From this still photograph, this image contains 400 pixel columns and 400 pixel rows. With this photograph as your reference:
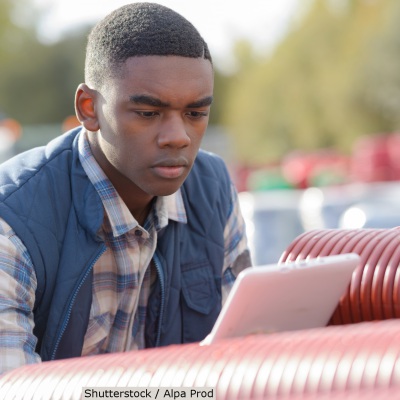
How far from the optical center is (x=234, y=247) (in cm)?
336

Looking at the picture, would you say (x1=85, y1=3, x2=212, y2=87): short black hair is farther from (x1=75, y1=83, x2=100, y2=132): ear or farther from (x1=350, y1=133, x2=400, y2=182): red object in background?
(x1=350, y1=133, x2=400, y2=182): red object in background

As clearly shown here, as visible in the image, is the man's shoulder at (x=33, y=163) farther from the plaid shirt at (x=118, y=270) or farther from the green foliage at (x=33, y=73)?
the green foliage at (x=33, y=73)

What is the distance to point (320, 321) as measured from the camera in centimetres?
249

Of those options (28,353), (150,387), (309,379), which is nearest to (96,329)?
(28,353)

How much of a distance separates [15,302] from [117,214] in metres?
0.43

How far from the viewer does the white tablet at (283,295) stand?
211 centimetres

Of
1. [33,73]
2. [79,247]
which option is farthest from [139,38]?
[33,73]

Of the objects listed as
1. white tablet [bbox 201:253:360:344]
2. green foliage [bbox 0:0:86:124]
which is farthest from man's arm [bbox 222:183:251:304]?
green foliage [bbox 0:0:86:124]

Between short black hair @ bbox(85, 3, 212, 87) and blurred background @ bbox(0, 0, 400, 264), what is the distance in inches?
172

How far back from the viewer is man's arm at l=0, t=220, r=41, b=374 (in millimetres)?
2504

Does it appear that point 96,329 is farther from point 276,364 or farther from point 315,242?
point 276,364

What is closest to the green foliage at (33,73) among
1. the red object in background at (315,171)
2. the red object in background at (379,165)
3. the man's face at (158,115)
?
the red object in background at (315,171)

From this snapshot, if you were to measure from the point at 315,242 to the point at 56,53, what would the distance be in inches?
1976

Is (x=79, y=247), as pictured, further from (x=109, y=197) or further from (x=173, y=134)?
(x=173, y=134)
